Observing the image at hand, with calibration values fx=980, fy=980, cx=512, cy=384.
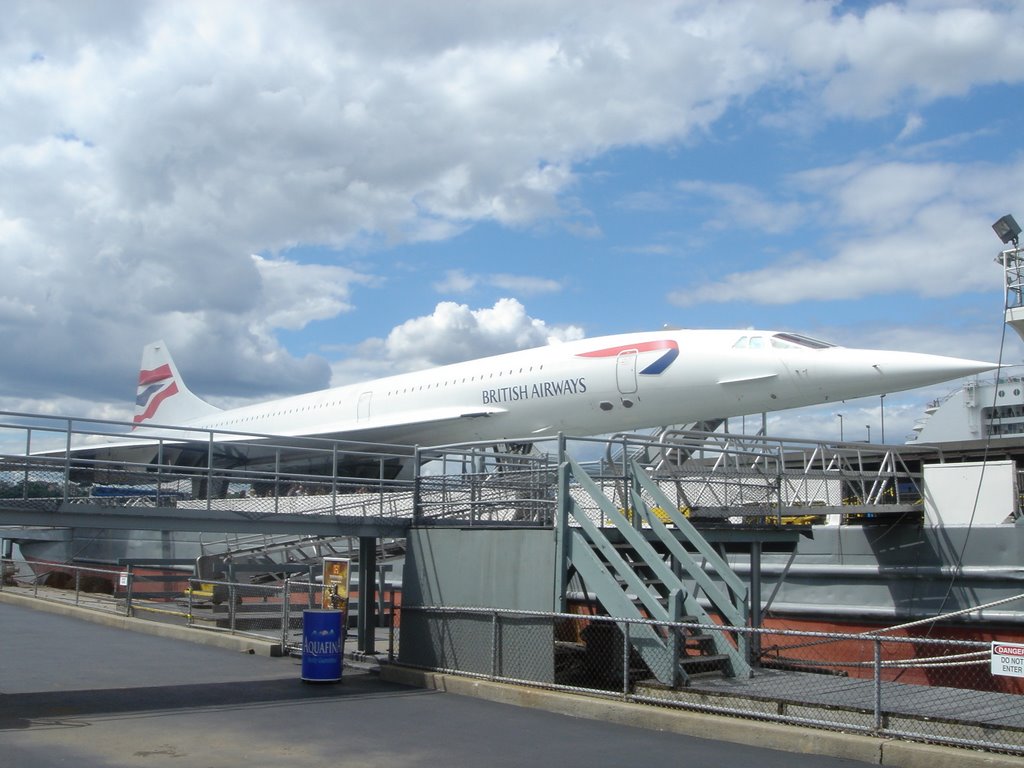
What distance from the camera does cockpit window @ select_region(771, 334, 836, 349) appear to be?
18531mm

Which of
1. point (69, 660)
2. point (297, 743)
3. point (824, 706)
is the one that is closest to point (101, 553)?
point (69, 660)

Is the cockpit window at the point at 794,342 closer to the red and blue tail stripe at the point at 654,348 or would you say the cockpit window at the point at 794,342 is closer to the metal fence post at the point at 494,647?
the red and blue tail stripe at the point at 654,348

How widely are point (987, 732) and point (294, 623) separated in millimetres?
13168

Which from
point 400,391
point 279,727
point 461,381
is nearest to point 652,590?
point 279,727

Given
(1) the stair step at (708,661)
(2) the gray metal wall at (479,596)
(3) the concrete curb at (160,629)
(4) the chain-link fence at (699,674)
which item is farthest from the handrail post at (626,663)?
(3) the concrete curb at (160,629)

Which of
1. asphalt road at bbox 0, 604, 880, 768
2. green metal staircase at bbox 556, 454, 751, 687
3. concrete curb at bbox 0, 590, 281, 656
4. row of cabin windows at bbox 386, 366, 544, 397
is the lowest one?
asphalt road at bbox 0, 604, 880, 768

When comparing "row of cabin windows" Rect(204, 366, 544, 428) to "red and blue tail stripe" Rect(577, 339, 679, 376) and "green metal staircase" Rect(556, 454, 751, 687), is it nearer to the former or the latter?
"red and blue tail stripe" Rect(577, 339, 679, 376)

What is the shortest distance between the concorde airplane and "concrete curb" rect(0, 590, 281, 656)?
10.2 ft

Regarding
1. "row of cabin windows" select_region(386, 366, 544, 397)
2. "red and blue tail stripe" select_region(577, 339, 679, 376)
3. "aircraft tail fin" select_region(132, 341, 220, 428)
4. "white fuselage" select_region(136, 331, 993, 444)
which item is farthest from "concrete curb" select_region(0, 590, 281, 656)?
"aircraft tail fin" select_region(132, 341, 220, 428)

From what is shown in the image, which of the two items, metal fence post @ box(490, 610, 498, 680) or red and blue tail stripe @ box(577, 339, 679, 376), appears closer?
metal fence post @ box(490, 610, 498, 680)

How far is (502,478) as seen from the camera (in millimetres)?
13922

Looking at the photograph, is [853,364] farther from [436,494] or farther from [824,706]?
[824,706]

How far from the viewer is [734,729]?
859cm

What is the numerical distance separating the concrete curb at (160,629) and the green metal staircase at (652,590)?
221 inches
